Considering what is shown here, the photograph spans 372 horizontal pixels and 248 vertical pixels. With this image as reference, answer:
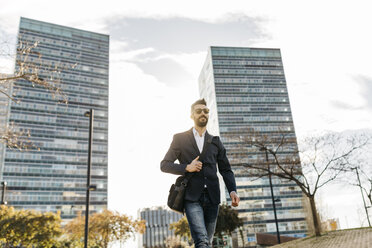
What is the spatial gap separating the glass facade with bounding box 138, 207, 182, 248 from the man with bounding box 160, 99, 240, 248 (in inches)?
6059

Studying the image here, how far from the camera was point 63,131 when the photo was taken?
337 feet

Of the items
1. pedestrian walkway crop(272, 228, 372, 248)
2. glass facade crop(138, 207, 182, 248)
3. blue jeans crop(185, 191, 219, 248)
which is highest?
glass facade crop(138, 207, 182, 248)

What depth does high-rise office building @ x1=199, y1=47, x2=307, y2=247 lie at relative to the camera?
103 m

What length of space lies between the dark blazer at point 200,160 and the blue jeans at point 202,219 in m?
0.06

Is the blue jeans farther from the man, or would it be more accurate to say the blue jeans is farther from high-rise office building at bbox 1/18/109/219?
high-rise office building at bbox 1/18/109/219

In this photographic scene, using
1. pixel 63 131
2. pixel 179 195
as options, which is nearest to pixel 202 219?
pixel 179 195

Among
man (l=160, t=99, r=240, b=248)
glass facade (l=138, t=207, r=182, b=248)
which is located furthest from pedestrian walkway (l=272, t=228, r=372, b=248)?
glass facade (l=138, t=207, r=182, b=248)

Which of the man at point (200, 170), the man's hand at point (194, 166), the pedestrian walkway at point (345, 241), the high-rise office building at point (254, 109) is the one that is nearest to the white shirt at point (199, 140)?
the man at point (200, 170)

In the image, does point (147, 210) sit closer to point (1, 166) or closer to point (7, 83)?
point (1, 166)

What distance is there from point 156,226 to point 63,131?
246 feet

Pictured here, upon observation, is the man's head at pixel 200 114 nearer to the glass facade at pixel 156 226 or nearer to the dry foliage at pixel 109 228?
the dry foliage at pixel 109 228

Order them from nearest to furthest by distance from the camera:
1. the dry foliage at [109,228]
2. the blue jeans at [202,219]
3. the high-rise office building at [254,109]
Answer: the blue jeans at [202,219] < the dry foliage at [109,228] < the high-rise office building at [254,109]

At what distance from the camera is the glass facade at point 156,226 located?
503ft

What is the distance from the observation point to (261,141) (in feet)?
60.9
